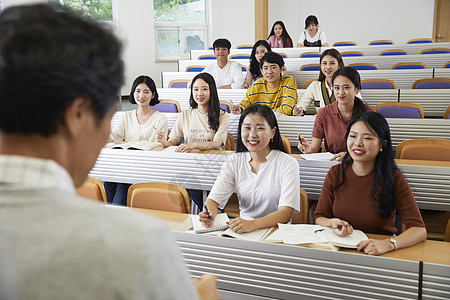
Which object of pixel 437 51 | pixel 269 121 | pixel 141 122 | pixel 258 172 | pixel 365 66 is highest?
pixel 437 51

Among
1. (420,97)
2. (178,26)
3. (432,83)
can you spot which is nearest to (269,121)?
(420,97)

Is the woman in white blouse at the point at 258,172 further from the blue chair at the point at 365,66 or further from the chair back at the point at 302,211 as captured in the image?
the blue chair at the point at 365,66

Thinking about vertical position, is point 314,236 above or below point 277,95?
below

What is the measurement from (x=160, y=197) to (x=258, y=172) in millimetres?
607

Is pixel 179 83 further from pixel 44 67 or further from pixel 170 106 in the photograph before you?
pixel 44 67

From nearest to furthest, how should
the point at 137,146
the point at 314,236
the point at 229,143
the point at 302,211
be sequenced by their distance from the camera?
the point at 314,236 < the point at 302,211 < the point at 137,146 < the point at 229,143

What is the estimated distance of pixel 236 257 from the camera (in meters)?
1.83

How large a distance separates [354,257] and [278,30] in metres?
7.01

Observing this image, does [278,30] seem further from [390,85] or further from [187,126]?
[187,126]

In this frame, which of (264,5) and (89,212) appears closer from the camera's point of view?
(89,212)

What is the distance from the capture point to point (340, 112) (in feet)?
11.2

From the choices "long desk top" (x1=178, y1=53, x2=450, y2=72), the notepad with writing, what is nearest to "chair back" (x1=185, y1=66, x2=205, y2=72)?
"long desk top" (x1=178, y1=53, x2=450, y2=72)

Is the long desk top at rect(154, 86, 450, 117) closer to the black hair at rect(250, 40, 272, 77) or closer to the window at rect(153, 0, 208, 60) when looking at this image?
the black hair at rect(250, 40, 272, 77)

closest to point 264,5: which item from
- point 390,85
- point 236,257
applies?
point 390,85
